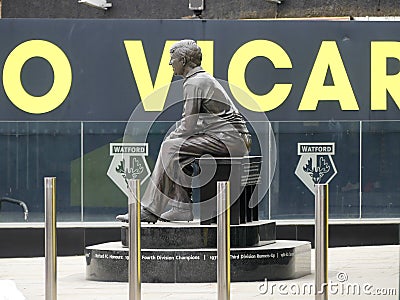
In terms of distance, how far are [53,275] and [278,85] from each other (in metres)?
7.80

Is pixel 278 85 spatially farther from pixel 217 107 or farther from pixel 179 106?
pixel 217 107

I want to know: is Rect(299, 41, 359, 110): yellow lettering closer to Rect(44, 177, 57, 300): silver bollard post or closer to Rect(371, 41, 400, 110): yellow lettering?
Rect(371, 41, 400, 110): yellow lettering

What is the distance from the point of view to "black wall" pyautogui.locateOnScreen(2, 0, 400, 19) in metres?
20.7

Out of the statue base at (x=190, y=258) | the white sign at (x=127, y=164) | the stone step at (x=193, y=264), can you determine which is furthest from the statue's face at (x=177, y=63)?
the white sign at (x=127, y=164)

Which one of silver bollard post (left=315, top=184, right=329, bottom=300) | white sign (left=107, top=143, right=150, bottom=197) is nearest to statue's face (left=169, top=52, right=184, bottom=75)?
white sign (left=107, top=143, right=150, bottom=197)

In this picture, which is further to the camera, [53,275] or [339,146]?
[339,146]

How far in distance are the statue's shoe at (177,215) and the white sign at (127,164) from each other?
2328 millimetres

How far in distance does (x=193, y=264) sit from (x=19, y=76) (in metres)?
5.51

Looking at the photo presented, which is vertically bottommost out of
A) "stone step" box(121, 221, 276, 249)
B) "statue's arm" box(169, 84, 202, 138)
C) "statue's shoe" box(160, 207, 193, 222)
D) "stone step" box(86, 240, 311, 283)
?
"stone step" box(86, 240, 311, 283)

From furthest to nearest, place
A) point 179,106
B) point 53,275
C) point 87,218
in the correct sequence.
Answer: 1. point 179,106
2. point 87,218
3. point 53,275

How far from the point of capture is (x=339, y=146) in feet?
49.7

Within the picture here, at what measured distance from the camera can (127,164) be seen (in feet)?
47.7

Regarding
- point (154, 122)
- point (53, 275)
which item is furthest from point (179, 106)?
point (53, 275)

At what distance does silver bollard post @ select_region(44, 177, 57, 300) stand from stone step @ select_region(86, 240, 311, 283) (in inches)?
108
